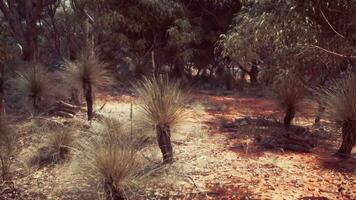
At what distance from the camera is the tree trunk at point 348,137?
618 centimetres

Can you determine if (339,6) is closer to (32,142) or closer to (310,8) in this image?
(310,8)

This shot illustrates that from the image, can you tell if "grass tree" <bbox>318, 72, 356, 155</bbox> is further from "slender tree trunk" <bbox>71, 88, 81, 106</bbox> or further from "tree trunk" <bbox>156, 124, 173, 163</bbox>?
"slender tree trunk" <bbox>71, 88, 81, 106</bbox>

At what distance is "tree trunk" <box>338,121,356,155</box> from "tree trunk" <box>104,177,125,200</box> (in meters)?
3.97

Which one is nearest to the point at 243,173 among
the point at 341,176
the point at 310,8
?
the point at 341,176

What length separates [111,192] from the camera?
3994mm

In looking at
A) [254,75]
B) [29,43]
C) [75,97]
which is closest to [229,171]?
[75,97]

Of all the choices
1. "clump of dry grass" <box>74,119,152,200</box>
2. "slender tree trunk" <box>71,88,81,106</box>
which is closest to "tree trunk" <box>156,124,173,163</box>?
"clump of dry grass" <box>74,119,152,200</box>

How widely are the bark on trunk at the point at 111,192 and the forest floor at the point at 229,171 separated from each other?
1.14ft

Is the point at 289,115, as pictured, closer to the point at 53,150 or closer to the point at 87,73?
the point at 87,73

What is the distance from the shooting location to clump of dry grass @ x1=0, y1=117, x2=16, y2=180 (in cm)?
534

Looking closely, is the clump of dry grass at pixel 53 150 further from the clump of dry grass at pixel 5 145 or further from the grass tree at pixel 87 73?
the grass tree at pixel 87 73

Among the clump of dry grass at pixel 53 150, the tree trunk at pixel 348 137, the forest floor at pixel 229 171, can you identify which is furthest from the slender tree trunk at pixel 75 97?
the tree trunk at pixel 348 137

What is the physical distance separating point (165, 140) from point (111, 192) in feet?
5.42

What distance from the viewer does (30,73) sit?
888cm
